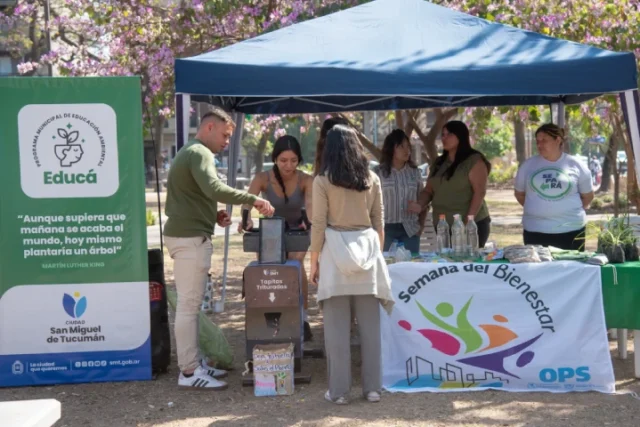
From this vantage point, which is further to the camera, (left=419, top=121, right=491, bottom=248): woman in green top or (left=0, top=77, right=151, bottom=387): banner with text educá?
(left=419, top=121, right=491, bottom=248): woman in green top

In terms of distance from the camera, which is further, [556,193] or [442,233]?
[556,193]

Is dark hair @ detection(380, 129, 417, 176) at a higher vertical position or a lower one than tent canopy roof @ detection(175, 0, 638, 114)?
lower

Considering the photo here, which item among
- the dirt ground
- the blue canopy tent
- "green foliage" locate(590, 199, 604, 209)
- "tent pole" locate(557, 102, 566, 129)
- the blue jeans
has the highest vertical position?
the blue canopy tent

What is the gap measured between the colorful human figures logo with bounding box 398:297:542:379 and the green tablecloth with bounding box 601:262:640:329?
0.51m

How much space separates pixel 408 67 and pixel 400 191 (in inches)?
57.6

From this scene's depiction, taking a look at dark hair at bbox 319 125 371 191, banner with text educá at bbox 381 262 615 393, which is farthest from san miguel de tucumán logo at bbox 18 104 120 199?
banner with text educá at bbox 381 262 615 393

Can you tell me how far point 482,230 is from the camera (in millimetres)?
7215

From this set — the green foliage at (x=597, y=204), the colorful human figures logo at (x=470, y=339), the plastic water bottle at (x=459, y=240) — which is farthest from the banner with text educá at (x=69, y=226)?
the green foliage at (x=597, y=204)

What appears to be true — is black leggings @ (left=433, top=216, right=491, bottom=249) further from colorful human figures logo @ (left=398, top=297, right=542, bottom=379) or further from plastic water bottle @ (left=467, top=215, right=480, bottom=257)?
colorful human figures logo @ (left=398, top=297, right=542, bottom=379)

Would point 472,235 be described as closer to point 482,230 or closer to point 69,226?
point 482,230

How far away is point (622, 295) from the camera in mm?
5594

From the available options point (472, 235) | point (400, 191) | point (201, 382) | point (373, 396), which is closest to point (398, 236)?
point (400, 191)

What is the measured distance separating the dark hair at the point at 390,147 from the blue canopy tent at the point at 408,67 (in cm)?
86

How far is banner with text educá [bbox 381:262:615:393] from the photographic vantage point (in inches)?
219
